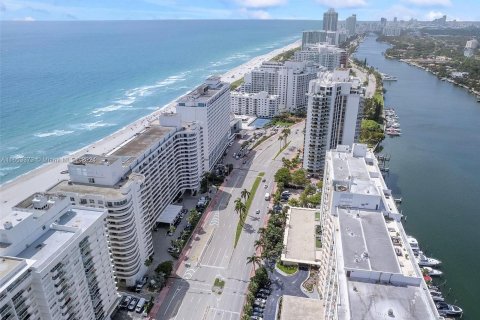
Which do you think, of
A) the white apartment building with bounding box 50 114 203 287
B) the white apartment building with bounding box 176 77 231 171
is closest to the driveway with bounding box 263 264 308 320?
the white apartment building with bounding box 50 114 203 287

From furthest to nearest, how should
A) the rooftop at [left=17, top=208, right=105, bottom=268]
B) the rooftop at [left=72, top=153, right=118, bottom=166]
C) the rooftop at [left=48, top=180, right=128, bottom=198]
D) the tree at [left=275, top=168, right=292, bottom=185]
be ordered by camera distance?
the tree at [left=275, top=168, right=292, bottom=185] → the rooftop at [left=72, top=153, right=118, bottom=166] → the rooftop at [left=48, top=180, right=128, bottom=198] → the rooftop at [left=17, top=208, right=105, bottom=268]

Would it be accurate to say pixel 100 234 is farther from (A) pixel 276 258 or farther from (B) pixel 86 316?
(A) pixel 276 258

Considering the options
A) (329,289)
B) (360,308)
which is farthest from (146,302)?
(360,308)

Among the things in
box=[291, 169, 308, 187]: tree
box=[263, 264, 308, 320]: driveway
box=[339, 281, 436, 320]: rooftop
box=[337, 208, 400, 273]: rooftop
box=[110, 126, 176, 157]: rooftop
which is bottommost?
box=[263, 264, 308, 320]: driveway

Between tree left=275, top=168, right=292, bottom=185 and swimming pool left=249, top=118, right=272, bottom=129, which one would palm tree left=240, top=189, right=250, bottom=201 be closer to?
tree left=275, top=168, right=292, bottom=185

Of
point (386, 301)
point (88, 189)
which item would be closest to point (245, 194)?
point (88, 189)

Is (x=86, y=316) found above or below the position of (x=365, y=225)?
below
